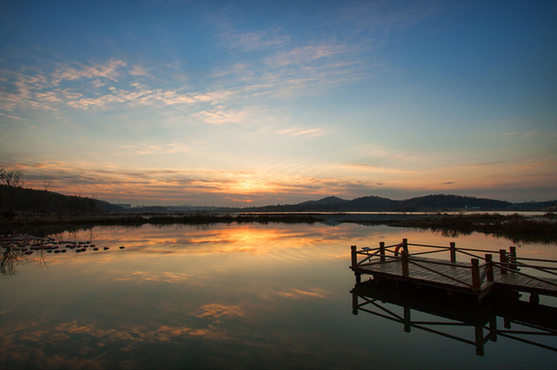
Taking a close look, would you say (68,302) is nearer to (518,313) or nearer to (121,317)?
(121,317)

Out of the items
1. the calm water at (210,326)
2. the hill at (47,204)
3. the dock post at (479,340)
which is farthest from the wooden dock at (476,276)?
the hill at (47,204)

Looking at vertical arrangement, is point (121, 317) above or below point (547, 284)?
below

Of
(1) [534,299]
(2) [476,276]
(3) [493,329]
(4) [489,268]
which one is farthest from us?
(4) [489,268]

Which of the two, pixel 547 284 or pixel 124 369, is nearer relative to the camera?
pixel 124 369

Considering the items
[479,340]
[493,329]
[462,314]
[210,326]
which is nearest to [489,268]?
[462,314]

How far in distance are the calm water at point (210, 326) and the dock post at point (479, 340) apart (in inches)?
6.5

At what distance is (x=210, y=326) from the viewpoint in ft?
33.2

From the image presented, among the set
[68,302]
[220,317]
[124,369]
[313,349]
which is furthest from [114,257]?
[313,349]

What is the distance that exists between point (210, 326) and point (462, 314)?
9.03 m

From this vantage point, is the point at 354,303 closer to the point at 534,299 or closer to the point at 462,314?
the point at 462,314

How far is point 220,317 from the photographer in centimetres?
1099

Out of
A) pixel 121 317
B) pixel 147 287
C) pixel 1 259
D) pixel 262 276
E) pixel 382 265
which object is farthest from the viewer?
pixel 1 259

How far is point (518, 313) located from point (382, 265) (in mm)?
6058

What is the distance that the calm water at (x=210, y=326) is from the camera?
7.93 metres
